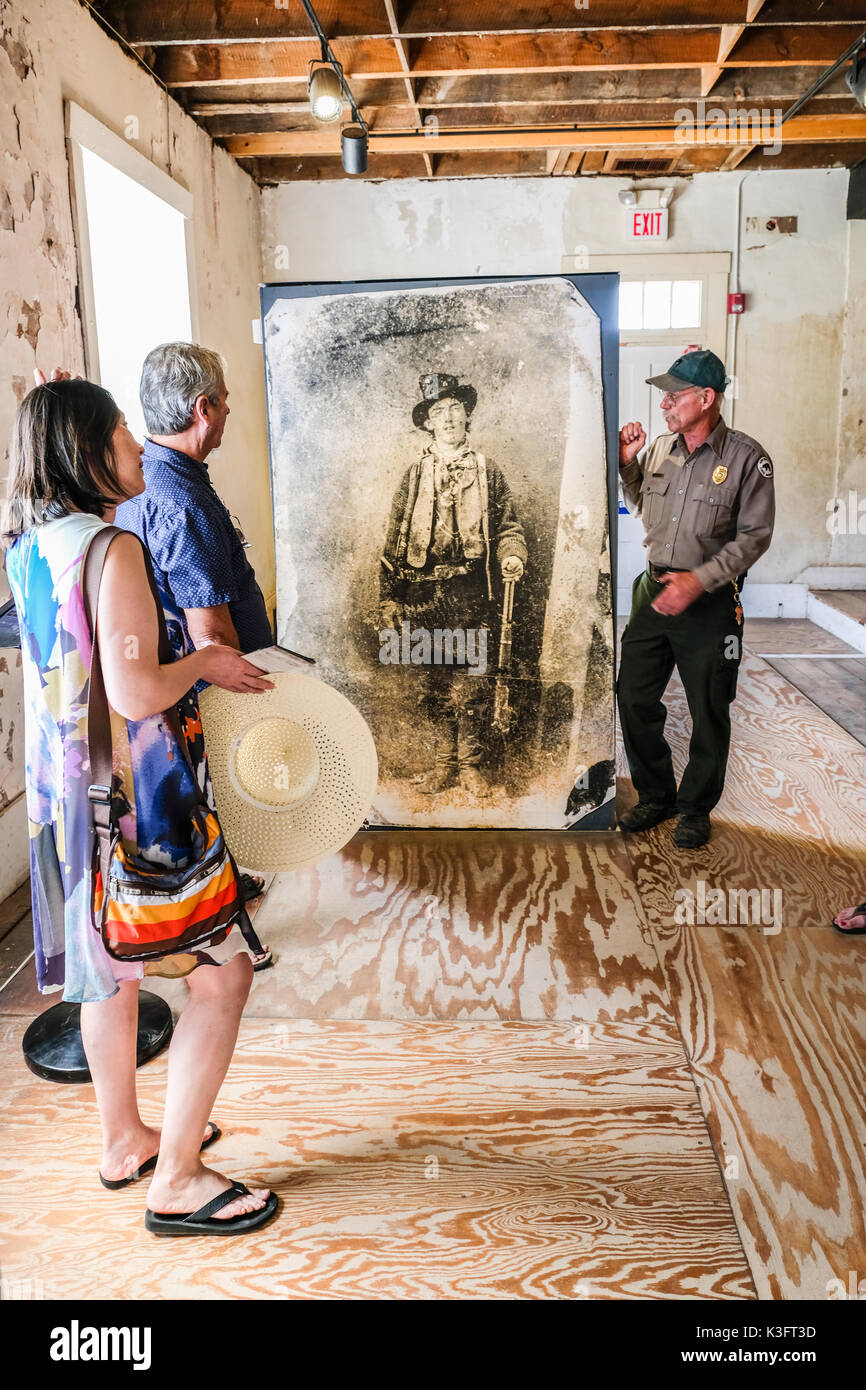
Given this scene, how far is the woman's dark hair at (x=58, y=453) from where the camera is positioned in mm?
1561

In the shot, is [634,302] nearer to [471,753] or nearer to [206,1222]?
[471,753]

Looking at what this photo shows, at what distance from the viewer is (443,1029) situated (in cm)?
250

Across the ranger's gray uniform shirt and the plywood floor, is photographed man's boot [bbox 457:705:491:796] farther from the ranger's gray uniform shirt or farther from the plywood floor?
the ranger's gray uniform shirt

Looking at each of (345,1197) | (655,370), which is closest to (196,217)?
(655,370)

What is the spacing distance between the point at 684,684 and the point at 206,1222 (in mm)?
2384

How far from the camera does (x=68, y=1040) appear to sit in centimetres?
239

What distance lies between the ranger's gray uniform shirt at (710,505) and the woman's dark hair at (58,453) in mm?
2276

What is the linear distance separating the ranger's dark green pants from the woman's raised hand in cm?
201

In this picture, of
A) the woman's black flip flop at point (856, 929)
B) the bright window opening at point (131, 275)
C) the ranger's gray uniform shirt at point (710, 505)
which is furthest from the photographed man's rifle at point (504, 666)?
the bright window opening at point (131, 275)

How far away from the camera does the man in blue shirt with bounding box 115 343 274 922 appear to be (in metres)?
2.29

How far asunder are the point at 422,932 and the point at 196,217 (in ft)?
15.1

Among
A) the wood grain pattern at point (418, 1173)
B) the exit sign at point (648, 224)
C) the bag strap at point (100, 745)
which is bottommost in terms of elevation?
the wood grain pattern at point (418, 1173)

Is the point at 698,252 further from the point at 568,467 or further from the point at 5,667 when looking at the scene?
the point at 5,667

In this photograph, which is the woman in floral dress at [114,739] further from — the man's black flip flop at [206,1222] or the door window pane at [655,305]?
the door window pane at [655,305]
